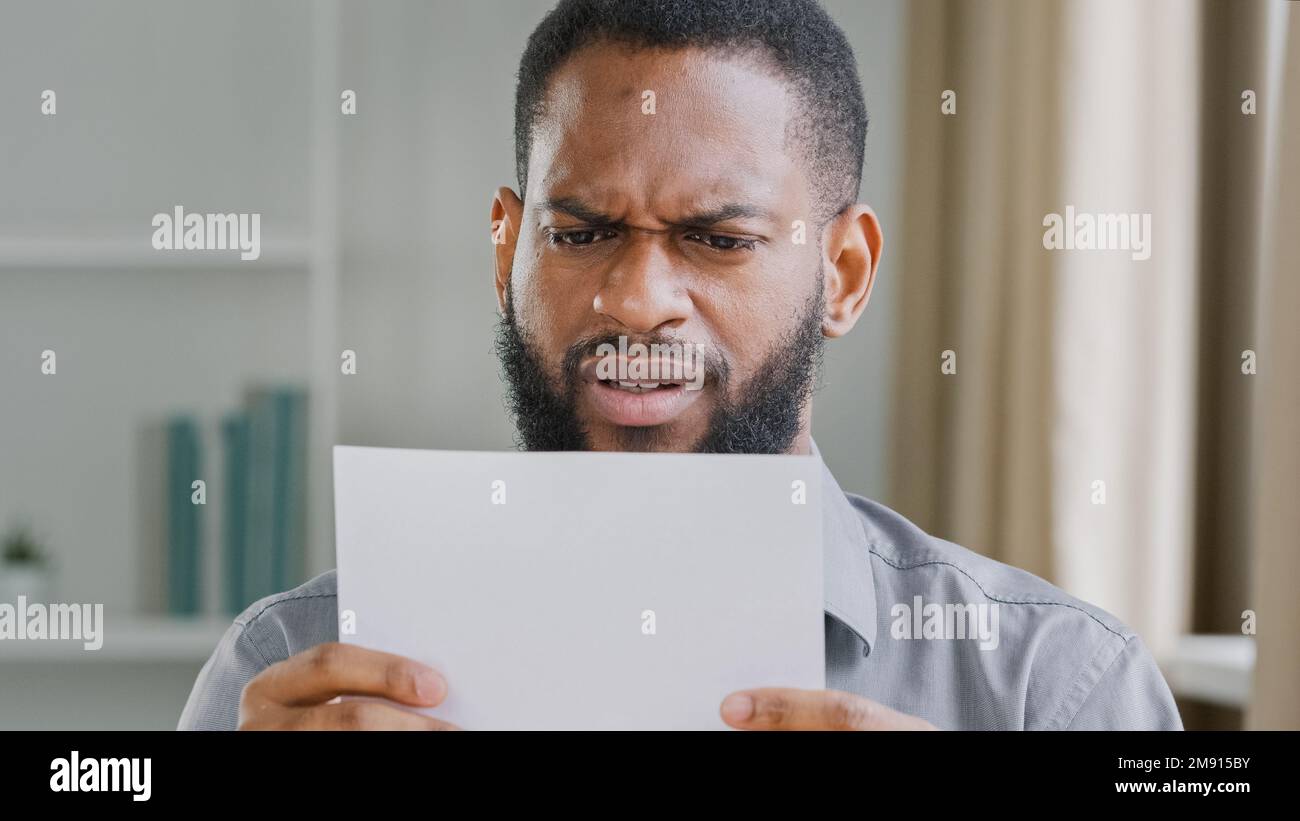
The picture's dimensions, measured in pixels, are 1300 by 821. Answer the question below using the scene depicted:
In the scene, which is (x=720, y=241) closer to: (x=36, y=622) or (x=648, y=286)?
(x=648, y=286)

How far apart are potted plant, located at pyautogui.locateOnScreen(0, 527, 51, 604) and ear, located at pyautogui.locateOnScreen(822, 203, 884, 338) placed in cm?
91

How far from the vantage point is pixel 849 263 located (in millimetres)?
960

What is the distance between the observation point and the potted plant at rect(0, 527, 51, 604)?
3.82 ft

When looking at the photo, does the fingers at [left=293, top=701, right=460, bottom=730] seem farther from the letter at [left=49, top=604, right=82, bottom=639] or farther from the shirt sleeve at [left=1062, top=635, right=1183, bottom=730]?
the letter at [left=49, top=604, right=82, bottom=639]

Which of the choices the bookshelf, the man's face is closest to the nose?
the man's face

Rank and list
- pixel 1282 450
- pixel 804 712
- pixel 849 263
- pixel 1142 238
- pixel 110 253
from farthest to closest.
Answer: pixel 110 253 < pixel 1142 238 < pixel 849 263 < pixel 1282 450 < pixel 804 712

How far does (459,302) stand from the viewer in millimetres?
1134

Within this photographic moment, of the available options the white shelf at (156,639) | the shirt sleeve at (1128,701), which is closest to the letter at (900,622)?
the shirt sleeve at (1128,701)

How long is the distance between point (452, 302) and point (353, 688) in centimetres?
53

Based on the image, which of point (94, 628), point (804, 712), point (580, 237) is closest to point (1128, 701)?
point (804, 712)
